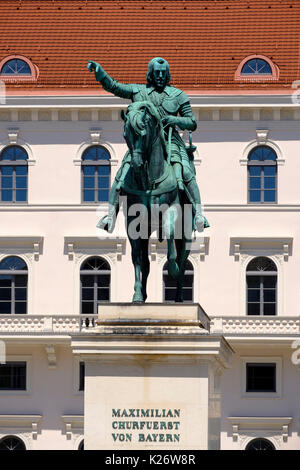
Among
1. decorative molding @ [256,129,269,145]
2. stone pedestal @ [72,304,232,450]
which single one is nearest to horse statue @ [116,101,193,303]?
stone pedestal @ [72,304,232,450]

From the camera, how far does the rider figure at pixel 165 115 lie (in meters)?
26.5

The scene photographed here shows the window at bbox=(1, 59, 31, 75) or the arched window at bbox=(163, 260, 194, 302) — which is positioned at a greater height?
the window at bbox=(1, 59, 31, 75)

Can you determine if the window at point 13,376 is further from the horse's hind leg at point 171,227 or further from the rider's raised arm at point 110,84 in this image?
the horse's hind leg at point 171,227

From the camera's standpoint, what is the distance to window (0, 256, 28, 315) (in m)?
55.3

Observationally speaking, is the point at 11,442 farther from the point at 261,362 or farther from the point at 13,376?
the point at 261,362

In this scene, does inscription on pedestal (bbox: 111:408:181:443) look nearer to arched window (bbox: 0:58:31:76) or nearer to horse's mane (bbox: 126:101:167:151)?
horse's mane (bbox: 126:101:167:151)

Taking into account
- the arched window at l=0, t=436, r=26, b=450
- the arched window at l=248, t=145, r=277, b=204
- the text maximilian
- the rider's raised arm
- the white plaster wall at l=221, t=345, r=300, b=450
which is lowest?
the arched window at l=0, t=436, r=26, b=450

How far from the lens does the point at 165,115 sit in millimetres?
26828

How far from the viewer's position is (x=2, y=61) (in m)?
56.7

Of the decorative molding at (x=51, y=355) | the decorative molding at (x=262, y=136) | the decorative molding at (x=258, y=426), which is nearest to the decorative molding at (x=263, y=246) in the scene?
the decorative molding at (x=262, y=136)

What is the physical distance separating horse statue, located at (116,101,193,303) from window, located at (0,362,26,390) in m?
29.2

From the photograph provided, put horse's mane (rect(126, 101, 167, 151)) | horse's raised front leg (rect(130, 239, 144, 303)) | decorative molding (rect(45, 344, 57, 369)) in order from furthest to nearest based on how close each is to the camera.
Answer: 1. decorative molding (rect(45, 344, 57, 369))
2. horse's raised front leg (rect(130, 239, 144, 303))
3. horse's mane (rect(126, 101, 167, 151))

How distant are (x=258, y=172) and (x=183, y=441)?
31.2m

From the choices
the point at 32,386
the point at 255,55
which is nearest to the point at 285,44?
the point at 255,55
